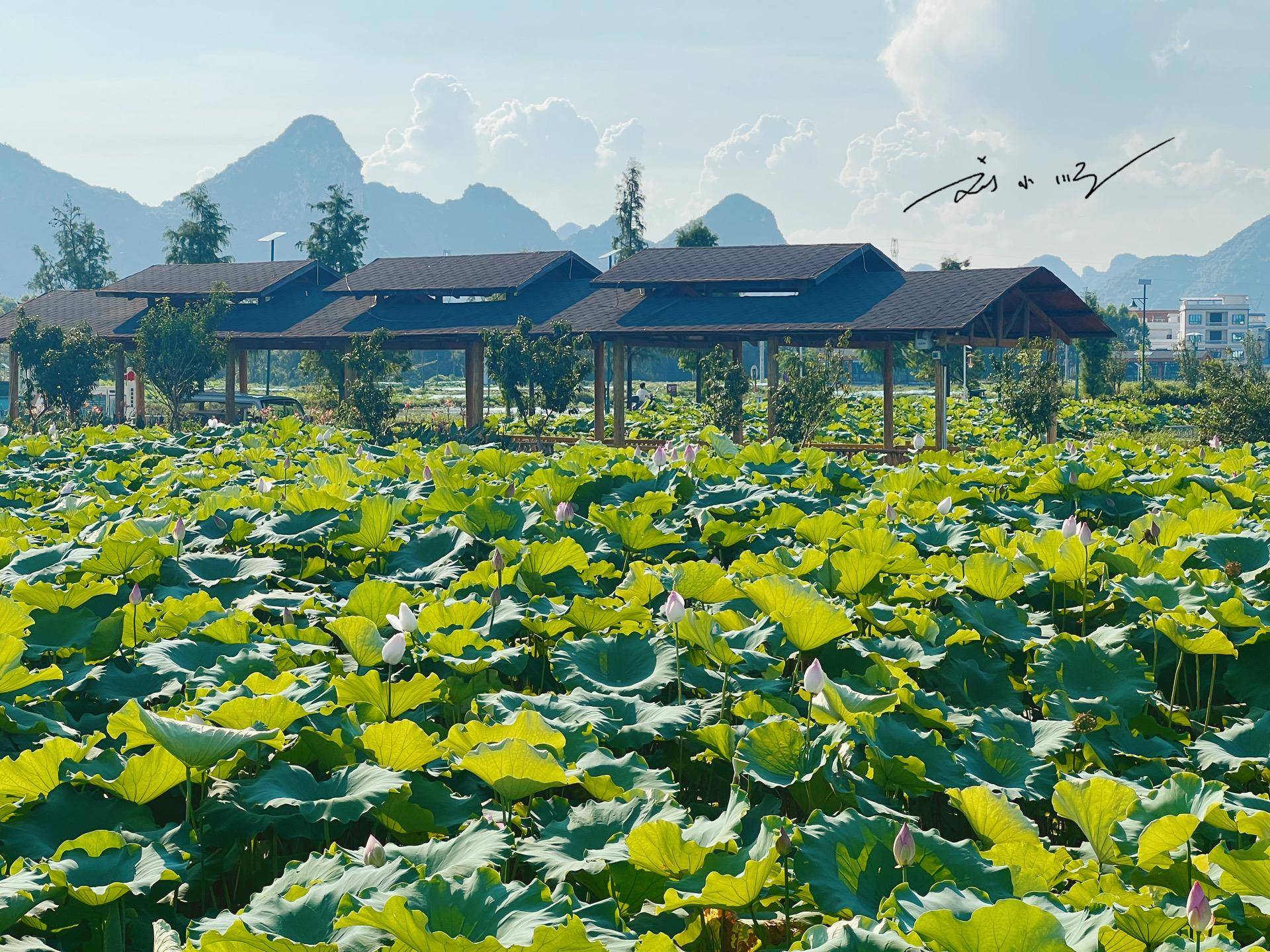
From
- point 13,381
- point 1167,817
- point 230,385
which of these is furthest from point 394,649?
point 13,381

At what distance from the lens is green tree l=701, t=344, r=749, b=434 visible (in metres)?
21.4

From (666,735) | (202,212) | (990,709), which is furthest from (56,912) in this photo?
(202,212)

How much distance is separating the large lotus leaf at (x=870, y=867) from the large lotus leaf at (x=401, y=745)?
2.75ft

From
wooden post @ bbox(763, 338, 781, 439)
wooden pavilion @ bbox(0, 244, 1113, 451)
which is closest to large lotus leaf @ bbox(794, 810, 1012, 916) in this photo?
wooden post @ bbox(763, 338, 781, 439)

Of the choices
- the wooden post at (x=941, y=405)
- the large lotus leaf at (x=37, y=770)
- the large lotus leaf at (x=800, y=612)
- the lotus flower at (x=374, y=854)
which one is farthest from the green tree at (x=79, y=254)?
the lotus flower at (x=374, y=854)

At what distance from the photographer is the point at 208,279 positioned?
31.5 metres

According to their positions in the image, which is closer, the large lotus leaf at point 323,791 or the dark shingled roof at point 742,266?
the large lotus leaf at point 323,791

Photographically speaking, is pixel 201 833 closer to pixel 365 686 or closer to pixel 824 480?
pixel 365 686

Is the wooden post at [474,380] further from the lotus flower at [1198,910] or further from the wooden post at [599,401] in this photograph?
the lotus flower at [1198,910]

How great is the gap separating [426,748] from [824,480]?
4.21 metres

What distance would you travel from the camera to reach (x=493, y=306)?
86.5 feet

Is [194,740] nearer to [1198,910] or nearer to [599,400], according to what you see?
[1198,910]

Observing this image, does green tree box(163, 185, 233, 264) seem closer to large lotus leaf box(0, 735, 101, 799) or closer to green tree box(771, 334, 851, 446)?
green tree box(771, 334, 851, 446)

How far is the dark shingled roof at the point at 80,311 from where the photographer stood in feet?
99.5
